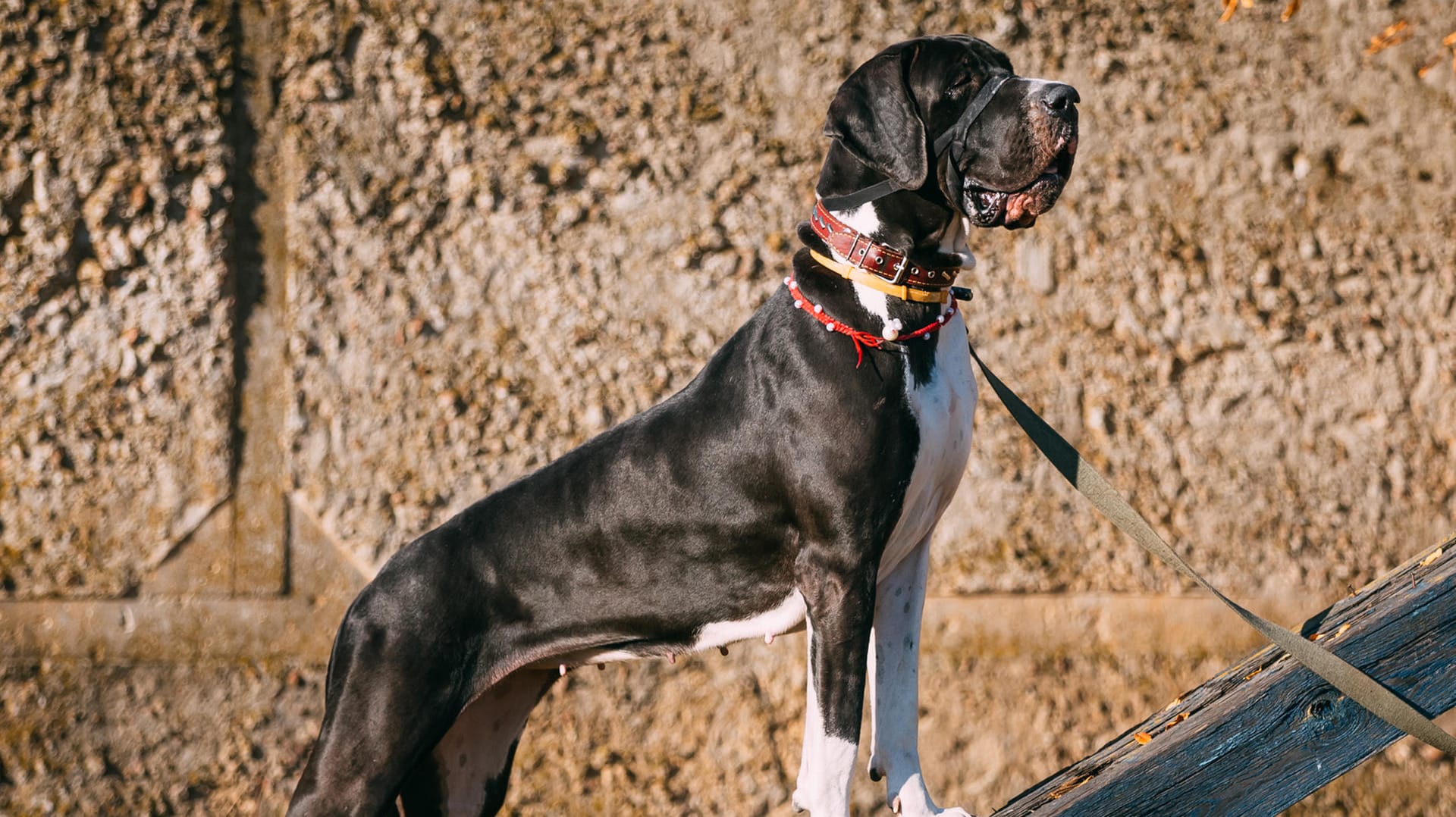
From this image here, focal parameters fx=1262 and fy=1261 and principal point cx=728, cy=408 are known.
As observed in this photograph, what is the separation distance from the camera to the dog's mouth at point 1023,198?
2.75 m

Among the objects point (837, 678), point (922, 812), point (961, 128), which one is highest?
point (961, 128)

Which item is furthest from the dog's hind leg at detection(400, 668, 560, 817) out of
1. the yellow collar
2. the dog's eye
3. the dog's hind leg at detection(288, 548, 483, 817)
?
the dog's eye

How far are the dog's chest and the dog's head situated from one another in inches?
13.5

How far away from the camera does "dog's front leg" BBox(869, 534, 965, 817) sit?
119 inches

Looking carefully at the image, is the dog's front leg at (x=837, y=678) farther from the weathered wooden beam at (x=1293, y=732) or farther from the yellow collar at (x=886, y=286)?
the yellow collar at (x=886, y=286)

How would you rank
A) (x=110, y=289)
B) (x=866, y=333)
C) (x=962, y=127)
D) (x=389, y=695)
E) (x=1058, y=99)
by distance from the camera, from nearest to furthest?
(x=1058, y=99) → (x=962, y=127) → (x=866, y=333) → (x=389, y=695) → (x=110, y=289)

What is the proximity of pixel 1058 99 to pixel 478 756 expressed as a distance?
225 cm

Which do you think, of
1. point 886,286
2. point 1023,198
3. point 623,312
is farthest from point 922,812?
point 623,312

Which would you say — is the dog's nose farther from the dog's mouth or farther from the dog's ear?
the dog's ear

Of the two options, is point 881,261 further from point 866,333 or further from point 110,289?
point 110,289

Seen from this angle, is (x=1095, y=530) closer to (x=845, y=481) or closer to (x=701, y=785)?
(x=701, y=785)

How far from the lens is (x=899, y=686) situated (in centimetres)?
312

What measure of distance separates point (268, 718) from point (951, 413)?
3233mm

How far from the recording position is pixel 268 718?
4.91 metres
